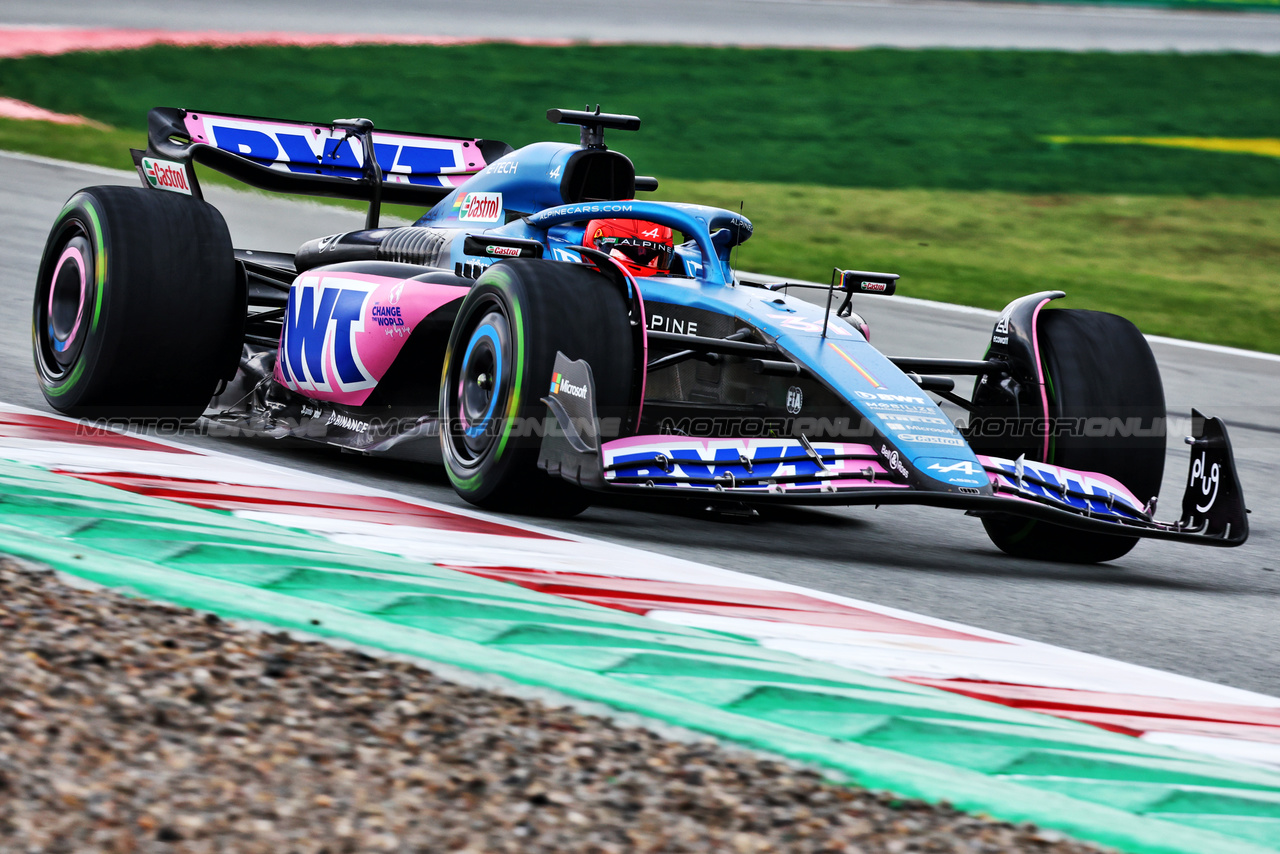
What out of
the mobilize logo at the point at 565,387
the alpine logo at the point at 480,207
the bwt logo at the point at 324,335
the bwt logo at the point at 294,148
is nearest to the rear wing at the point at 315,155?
the bwt logo at the point at 294,148

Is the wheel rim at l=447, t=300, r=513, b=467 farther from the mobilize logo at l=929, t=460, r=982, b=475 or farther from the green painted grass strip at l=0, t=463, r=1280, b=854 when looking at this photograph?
the mobilize logo at l=929, t=460, r=982, b=475

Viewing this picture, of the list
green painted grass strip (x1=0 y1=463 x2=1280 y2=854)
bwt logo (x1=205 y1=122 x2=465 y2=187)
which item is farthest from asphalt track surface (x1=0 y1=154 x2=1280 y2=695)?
bwt logo (x1=205 y1=122 x2=465 y2=187)

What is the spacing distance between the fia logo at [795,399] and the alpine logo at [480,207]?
194 cm

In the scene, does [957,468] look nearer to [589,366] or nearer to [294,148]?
[589,366]

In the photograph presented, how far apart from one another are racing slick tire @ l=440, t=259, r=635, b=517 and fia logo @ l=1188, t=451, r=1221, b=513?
2023 mm

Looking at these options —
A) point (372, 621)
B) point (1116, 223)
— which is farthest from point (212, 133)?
point (1116, 223)

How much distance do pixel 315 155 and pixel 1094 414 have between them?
13.7ft

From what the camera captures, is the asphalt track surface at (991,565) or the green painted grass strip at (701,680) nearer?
the green painted grass strip at (701,680)

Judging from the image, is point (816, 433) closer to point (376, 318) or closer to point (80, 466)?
point (376, 318)

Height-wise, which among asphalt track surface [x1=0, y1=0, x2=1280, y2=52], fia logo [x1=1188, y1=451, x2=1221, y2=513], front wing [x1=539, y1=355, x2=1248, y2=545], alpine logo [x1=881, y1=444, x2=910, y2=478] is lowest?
front wing [x1=539, y1=355, x2=1248, y2=545]

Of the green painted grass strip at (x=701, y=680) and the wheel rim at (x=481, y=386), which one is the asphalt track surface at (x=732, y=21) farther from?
the green painted grass strip at (x=701, y=680)

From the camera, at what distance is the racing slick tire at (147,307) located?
22.7ft

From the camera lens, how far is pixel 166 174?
8281 mm

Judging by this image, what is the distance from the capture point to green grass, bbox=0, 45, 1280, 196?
20.9 meters
